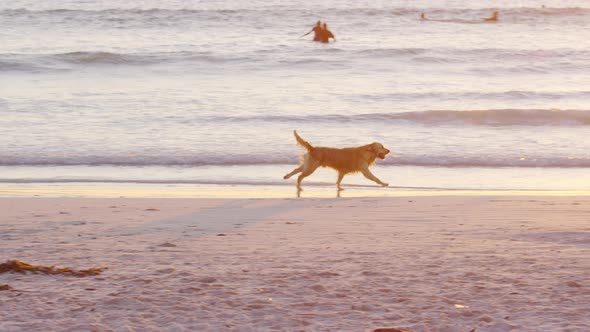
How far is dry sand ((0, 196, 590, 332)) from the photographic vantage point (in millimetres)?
5055

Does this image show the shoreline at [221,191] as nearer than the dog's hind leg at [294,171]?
Yes

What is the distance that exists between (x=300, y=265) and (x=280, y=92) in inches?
628

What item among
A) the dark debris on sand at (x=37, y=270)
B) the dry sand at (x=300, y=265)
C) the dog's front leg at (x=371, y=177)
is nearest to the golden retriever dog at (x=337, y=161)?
the dog's front leg at (x=371, y=177)

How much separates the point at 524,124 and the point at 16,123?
952cm

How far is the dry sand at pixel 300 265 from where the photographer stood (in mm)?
5055

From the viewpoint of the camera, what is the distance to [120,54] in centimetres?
2916

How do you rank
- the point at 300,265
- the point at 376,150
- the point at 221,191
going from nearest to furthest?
the point at 300,265 < the point at 221,191 < the point at 376,150

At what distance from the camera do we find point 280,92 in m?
22.1

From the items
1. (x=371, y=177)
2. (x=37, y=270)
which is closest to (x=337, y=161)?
(x=371, y=177)

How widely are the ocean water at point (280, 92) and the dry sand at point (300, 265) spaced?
285 cm

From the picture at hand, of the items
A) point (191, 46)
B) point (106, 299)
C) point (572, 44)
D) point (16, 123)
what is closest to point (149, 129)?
point (16, 123)

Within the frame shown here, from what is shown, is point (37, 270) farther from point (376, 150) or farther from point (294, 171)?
point (376, 150)

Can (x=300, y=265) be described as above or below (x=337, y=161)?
above

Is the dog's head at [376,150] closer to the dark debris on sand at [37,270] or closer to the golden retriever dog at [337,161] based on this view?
the golden retriever dog at [337,161]
